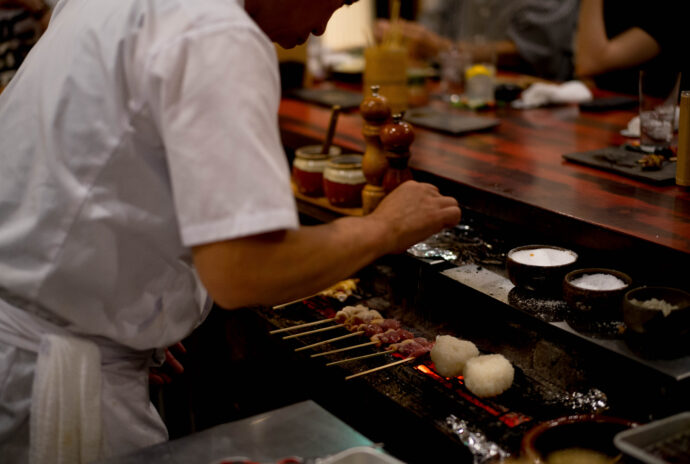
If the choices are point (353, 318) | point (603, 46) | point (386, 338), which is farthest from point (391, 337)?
point (603, 46)

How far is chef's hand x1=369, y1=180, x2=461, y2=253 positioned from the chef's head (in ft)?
1.49

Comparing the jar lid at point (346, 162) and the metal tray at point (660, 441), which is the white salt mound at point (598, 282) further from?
the jar lid at point (346, 162)

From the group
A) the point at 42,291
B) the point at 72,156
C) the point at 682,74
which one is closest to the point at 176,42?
the point at 72,156

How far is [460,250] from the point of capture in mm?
2508

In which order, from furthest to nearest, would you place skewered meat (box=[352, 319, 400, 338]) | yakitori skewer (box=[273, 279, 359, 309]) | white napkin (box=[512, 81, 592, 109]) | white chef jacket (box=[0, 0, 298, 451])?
white napkin (box=[512, 81, 592, 109]), yakitori skewer (box=[273, 279, 359, 309]), skewered meat (box=[352, 319, 400, 338]), white chef jacket (box=[0, 0, 298, 451])

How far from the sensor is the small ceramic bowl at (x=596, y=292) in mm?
1897

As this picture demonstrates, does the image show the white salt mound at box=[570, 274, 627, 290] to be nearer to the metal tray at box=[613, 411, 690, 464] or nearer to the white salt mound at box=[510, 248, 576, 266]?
the white salt mound at box=[510, 248, 576, 266]

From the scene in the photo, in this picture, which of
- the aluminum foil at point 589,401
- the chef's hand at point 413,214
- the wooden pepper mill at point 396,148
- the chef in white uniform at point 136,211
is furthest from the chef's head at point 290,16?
the aluminum foil at point 589,401

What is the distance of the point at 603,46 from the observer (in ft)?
16.1

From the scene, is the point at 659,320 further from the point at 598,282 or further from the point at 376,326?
the point at 376,326

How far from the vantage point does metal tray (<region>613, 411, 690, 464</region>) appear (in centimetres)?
142

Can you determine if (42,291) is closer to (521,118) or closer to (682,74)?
(682,74)

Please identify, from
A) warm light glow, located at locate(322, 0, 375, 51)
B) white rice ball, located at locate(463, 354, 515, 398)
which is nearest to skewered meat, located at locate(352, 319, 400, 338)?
white rice ball, located at locate(463, 354, 515, 398)

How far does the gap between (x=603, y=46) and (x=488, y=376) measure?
3.59 m
